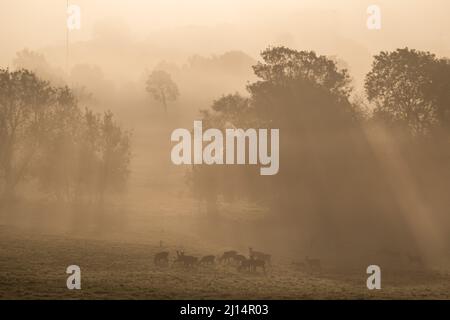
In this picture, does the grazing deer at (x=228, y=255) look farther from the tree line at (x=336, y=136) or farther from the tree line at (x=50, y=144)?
the tree line at (x=50, y=144)

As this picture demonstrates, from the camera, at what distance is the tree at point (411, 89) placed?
210 feet

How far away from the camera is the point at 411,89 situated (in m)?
65.4

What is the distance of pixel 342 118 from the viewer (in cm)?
6406

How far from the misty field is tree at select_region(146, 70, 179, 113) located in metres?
76.1

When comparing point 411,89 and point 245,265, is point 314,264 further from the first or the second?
point 411,89

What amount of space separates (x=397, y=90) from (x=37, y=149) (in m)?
49.4

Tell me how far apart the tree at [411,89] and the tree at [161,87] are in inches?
2553

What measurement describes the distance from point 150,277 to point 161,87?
9354 cm

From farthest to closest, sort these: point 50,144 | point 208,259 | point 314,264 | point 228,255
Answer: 1. point 50,144
2. point 314,264
3. point 228,255
4. point 208,259

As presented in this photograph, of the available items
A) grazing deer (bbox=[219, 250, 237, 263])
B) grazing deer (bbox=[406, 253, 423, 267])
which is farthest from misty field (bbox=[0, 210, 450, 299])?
grazing deer (bbox=[406, 253, 423, 267])

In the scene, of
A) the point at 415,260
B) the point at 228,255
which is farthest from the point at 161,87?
the point at 415,260

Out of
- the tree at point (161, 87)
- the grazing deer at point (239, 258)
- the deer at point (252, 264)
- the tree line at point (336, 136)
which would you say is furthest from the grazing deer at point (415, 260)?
the tree at point (161, 87)

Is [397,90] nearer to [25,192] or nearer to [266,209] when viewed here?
[266,209]

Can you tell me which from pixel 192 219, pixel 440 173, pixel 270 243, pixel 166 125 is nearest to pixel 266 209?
pixel 192 219
